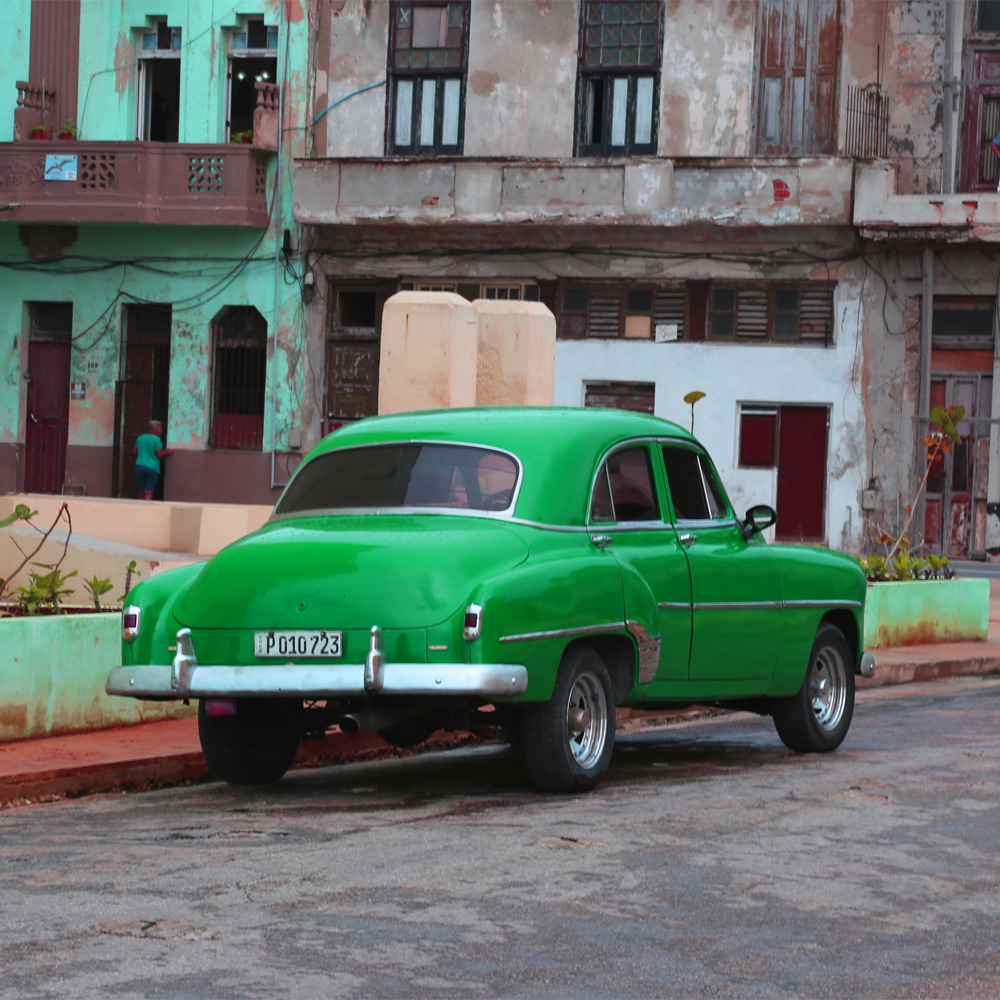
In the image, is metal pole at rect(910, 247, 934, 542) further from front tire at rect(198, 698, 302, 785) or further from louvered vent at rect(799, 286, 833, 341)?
front tire at rect(198, 698, 302, 785)

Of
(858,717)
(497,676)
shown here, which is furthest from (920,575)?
(497,676)

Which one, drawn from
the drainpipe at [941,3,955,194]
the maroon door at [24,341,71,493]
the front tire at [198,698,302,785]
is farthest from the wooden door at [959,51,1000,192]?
the front tire at [198,698,302,785]

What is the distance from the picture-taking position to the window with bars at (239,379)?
3206cm

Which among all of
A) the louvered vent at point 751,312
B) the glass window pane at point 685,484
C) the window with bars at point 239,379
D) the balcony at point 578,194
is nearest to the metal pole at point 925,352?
the balcony at point 578,194

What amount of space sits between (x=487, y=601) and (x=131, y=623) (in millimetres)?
1788

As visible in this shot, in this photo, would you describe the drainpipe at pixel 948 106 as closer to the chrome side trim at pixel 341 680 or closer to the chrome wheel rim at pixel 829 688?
the chrome wheel rim at pixel 829 688

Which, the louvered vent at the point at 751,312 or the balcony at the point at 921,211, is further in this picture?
the louvered vent at the point at 751,312

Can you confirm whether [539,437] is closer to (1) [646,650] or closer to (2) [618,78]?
(1) [646,650]

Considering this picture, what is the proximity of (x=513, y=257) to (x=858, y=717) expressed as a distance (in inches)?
770

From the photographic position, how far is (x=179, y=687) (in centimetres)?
798

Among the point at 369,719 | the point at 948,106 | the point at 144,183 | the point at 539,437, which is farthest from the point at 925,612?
the point at 144,183

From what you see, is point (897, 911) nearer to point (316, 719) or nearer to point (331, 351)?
point (316, 719)

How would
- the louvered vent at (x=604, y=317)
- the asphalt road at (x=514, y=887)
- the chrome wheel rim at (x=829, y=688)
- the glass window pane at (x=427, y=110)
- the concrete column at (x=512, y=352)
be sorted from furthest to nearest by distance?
the glass window pane at (x=427, y=110) → the louvered vent at (x=604, y=317) → the concrete column at (x=512, y=352) → the chrome wheel rim at (x=829, y=688) → the asphalt road at (x=514, y=887)

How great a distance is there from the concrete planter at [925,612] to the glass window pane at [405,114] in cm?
1588
